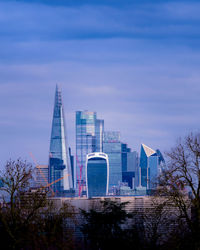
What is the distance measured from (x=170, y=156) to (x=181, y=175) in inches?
66.2

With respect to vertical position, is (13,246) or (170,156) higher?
(170,156)

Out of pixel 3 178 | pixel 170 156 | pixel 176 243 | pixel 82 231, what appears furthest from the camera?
pixel 82 231

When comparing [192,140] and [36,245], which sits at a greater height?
[192,140]

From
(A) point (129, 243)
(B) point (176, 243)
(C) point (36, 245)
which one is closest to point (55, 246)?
A: (C) point (36, 245)

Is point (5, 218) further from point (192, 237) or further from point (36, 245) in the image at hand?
point (192, 237)

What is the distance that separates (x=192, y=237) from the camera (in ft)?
114

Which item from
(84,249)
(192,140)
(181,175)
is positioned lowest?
(84,249)

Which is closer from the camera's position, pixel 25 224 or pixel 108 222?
pixel 25 224

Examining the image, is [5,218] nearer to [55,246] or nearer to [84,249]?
[55,246]

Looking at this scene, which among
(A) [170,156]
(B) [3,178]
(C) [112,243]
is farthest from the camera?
(C) [112,243]

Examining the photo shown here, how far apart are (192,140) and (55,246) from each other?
11.5m

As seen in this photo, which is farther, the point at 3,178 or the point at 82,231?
the point at 82,231

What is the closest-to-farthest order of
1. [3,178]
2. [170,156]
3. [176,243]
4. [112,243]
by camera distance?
[176,243] → [170,156] → [3,178] → [112,243]

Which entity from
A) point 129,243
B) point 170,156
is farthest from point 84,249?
point 170,156
